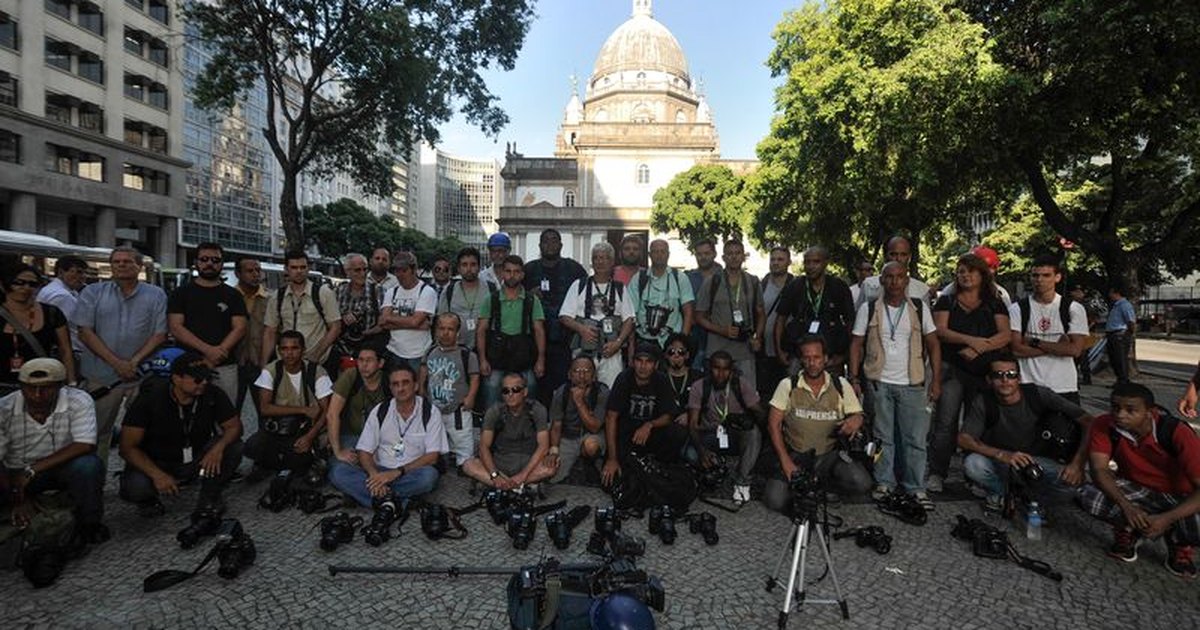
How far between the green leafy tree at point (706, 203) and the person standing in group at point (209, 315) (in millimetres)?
40591

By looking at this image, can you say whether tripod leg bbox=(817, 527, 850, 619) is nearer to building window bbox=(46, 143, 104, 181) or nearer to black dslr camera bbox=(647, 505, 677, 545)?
black dslr camera bbox=(647, 505, 677, 545)

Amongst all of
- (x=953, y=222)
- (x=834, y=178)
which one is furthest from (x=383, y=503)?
(x=953, y=222)

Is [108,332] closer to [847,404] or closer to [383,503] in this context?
[383,503]

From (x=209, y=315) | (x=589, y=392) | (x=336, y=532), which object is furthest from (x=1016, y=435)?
(x=209, y=315)

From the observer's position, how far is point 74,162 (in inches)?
1134

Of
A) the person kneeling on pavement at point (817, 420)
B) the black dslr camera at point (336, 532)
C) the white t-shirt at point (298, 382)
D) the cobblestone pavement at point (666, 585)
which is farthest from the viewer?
the white t-shirt at point (298, 382)

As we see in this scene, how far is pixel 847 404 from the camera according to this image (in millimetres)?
5199

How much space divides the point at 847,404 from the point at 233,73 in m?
17.6

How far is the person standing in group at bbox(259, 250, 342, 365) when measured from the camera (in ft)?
20.0

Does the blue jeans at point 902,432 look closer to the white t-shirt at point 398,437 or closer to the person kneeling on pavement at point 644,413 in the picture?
the person kneeling on pavement at point 644,413

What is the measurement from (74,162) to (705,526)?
122 feet

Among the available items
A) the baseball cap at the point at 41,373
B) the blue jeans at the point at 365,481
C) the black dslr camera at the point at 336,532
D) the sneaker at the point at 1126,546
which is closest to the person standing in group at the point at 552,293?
the blue jeans at the point at 365,481

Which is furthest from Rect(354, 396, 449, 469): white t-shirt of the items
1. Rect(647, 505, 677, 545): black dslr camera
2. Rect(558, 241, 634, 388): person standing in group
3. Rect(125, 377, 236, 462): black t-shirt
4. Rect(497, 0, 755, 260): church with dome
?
Rect(497, 0, 755, 260): church with dome

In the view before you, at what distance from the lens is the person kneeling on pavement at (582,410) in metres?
5.62
